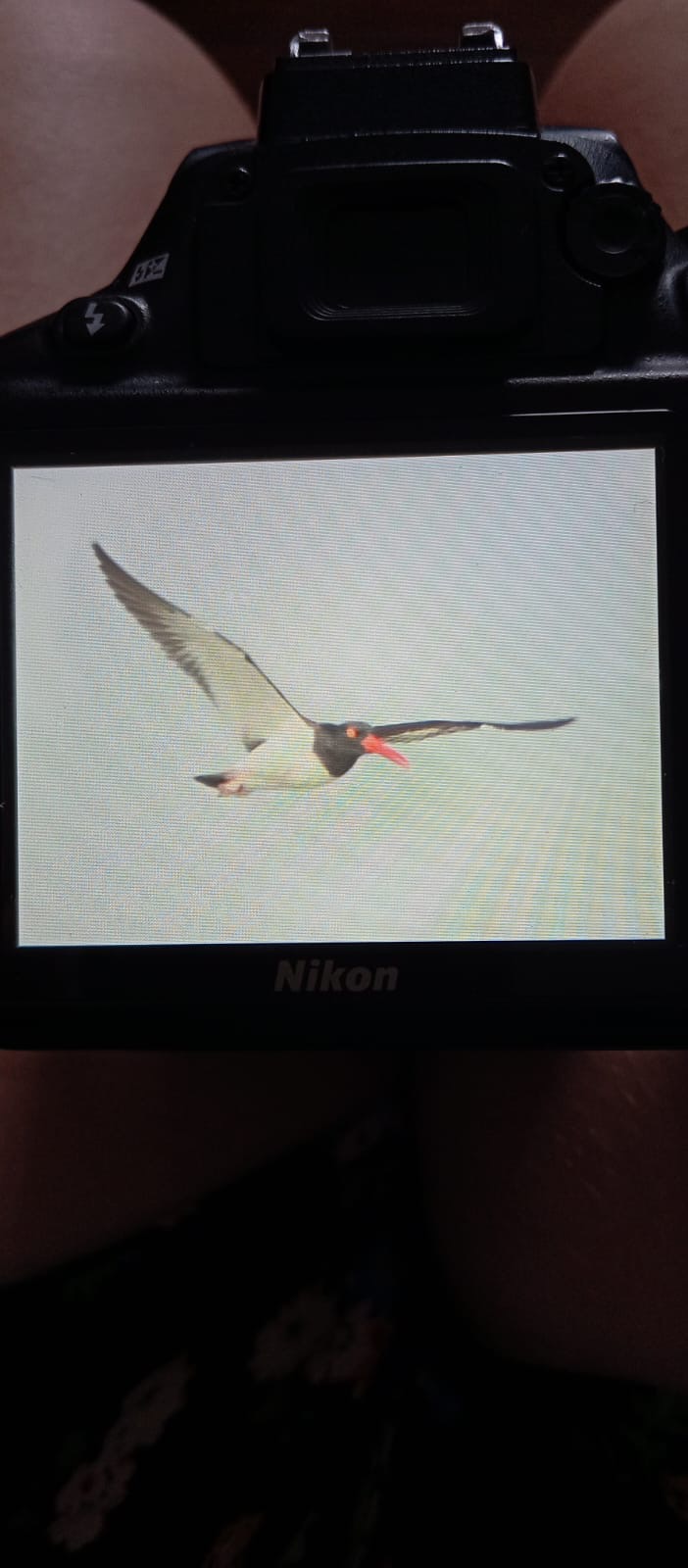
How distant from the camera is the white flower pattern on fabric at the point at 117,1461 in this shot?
0.38 m

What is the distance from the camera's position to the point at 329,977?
40cm

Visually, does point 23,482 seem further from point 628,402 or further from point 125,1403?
point 125,1403

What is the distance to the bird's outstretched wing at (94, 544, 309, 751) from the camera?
39cm

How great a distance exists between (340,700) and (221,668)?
0.04 meters

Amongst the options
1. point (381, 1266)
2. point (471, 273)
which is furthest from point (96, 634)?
point (381, 1266)

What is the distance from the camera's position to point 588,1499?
0.43 m

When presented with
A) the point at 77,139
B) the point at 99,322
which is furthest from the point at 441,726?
the point at 77,139

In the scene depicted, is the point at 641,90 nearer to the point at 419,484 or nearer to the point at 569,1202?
the point at 419,484

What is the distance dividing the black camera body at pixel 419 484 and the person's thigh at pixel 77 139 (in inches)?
5.6

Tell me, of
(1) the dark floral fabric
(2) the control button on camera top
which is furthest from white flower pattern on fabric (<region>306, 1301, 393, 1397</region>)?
(2) the control button on camera top

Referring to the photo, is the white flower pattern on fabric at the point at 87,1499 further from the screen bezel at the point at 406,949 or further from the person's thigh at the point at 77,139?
the person's thigh at the point at 77,139

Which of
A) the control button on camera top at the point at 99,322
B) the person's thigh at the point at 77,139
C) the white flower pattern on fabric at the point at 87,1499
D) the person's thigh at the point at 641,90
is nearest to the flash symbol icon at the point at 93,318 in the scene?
the control button on camera top at the point at 99,322

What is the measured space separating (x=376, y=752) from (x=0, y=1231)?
0.22 m

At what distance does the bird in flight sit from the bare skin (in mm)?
138
